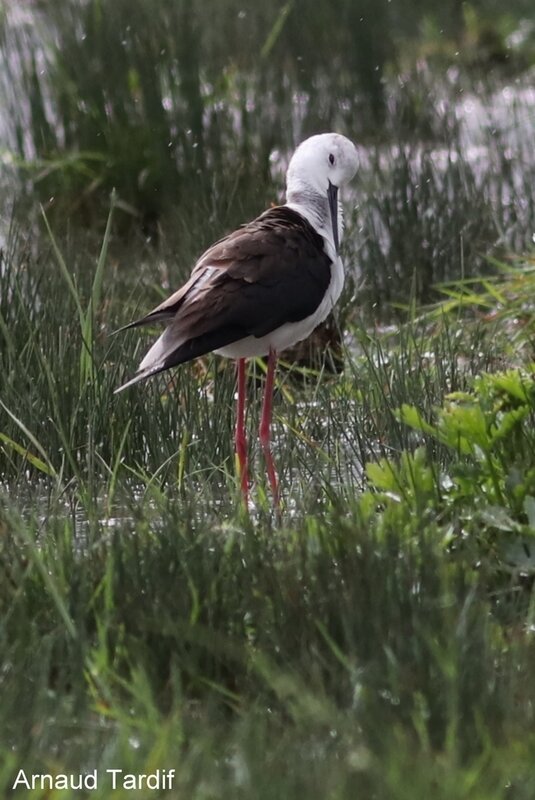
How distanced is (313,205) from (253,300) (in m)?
0.73

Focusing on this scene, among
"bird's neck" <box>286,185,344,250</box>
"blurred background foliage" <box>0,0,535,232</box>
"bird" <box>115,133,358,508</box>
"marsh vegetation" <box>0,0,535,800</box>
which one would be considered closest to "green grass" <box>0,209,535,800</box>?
"marsh vegetation" <box>0,0,535,800</box>

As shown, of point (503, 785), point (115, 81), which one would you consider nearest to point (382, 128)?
point (115, 81)

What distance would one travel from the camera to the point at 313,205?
467 centimetres

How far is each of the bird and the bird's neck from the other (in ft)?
0.04

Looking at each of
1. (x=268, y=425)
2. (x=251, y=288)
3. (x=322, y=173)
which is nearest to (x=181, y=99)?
(x=322, y=173)

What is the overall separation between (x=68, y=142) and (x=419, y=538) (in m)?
5.90

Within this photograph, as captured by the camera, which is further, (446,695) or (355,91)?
(355,91)

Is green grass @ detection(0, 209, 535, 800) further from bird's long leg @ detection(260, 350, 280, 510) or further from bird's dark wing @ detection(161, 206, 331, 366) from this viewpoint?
bird's dark wing @ detection(161, 206, 331, 366)

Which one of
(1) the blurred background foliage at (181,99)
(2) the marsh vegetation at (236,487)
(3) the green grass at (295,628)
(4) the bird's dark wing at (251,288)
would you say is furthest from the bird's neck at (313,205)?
(1) the blurred background foliage at (181,99)

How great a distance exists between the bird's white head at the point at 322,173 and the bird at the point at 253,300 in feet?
0.28

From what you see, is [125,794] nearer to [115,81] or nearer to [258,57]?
[115,81]

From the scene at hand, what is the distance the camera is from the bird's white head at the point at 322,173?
468cm

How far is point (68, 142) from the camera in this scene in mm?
8305

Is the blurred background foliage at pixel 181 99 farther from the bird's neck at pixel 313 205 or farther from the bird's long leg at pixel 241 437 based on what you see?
the bird's long leg at pixel 241 437
